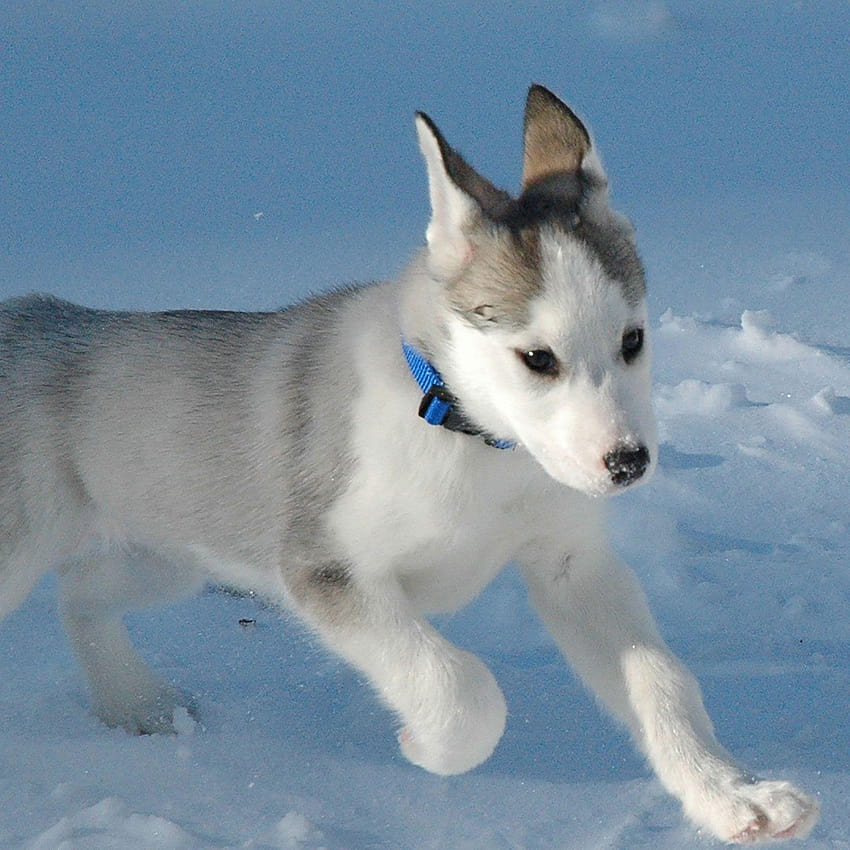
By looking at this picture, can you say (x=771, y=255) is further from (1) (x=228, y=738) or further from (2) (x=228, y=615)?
(1) (x=228, y=738)

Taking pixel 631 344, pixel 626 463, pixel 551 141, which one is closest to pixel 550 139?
pixel 551 141

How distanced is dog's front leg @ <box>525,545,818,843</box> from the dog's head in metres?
0.55

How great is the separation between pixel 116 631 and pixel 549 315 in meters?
1.84

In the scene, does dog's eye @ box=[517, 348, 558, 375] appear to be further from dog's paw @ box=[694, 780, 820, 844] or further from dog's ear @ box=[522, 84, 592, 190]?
dog's paw @ box=[694, 780, 820, 844]

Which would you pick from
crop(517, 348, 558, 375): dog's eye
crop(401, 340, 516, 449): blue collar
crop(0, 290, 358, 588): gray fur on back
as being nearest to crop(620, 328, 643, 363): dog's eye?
crop(517, 348, 558, 375): dog's eye

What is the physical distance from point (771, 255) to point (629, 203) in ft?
2.48

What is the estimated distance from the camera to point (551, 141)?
318cm

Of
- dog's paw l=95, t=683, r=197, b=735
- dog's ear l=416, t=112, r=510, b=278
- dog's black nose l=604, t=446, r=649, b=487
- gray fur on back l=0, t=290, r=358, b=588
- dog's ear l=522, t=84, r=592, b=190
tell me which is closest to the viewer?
dog's black nose l=604, t=446, r=649, b=487

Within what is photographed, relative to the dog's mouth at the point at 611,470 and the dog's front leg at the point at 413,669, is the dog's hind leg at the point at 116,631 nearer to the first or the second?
the dog's front leg at the point at 413,669

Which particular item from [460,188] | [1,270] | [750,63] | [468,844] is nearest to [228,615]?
[468,844]

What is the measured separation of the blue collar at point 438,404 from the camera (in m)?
2.98

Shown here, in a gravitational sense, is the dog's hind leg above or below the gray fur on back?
below

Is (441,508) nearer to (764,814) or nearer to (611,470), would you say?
(611,470)

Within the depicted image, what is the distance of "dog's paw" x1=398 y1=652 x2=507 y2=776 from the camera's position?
2967mm
